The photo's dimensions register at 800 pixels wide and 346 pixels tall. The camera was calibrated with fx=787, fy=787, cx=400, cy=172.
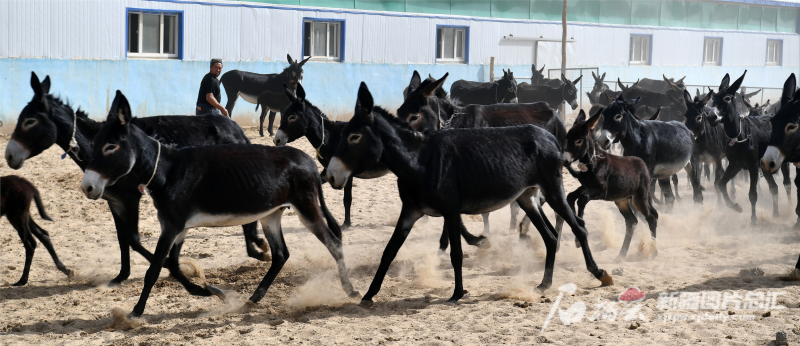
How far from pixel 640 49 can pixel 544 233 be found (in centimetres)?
2812

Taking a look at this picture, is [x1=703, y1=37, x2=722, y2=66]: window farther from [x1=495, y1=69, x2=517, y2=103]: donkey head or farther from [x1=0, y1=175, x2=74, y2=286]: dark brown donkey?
[x1=0, y1=175, x2=74, y2=286]: dark brown donkey

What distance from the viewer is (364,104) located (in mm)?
6457

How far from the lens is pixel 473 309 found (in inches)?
251

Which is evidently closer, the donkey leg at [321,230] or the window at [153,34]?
the donkey leg at [321,230]

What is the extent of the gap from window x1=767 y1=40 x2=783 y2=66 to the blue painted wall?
791 inches

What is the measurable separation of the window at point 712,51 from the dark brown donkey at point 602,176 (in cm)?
2996

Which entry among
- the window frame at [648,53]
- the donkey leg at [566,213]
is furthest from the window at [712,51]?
the donkey leg at [566,213]

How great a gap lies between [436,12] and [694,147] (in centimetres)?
1504

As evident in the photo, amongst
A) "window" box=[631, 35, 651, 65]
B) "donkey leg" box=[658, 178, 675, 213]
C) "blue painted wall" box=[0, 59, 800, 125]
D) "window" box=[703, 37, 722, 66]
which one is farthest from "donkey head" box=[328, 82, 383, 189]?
"window" box=[703, 37, 722, 66]

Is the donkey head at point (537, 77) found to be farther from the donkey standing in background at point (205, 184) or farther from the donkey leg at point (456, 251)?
the donkey standing in background at point (205, 184)

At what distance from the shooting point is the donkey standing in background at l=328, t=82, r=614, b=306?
651cm

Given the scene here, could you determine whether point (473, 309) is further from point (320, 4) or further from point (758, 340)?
point (320, 4)

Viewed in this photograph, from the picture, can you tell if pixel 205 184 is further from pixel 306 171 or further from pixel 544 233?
pixel 544 233

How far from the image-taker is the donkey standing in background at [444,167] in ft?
21.4
